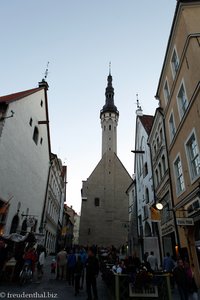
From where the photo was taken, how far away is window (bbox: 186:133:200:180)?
11.3 meters

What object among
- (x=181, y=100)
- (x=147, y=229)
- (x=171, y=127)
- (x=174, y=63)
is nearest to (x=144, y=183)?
(x=147, y=229)

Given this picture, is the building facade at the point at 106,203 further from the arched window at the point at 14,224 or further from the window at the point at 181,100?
the window at the point at 181,100

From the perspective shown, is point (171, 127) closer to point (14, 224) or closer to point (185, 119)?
point (185, 119)

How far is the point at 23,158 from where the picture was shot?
18891mm

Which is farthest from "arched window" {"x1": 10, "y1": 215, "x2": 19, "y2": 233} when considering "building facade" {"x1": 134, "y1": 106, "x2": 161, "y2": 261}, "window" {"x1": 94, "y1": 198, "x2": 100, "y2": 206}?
"window" {"x1": 94, "y1": 198, "x2": 100, "y2": 206}

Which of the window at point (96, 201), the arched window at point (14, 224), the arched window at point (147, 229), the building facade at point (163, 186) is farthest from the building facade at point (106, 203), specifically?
the arched window at point (14, 224)

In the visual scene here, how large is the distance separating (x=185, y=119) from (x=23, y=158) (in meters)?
13.7

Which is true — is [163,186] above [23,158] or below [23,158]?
below

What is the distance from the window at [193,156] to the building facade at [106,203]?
28814mm

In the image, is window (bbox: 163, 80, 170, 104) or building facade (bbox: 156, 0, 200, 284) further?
window (bbox: 163, 80, 170, 104)

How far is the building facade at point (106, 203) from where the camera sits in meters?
39.5

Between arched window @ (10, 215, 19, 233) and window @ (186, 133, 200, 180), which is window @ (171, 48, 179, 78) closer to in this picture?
window @ (186, 133, 200, 180)

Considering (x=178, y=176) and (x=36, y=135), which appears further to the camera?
(x=36, y=135)

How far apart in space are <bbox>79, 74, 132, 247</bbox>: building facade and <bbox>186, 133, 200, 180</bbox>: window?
28814 mm
